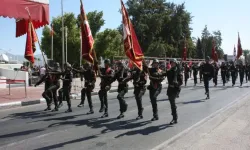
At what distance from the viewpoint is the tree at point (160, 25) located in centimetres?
6838

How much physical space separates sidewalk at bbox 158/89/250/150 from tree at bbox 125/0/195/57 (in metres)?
56.3

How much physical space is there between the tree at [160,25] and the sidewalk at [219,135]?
185 feet

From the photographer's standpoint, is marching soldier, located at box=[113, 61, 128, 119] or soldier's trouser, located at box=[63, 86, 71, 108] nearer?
marching soldier, located at box=[113, 61, 128, 119]

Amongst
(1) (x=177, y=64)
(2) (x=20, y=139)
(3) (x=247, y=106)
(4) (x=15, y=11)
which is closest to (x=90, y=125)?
(2) (x=20, y=139)

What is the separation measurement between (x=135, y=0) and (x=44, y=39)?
3771 centimetres

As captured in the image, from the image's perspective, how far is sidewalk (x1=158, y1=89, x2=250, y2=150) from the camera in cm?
675

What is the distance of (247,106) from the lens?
1260cm

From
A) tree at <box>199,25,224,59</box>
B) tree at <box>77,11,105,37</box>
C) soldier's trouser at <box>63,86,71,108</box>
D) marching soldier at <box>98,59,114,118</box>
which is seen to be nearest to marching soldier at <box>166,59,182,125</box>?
marching soldier at <box>98,59,114,118</box>

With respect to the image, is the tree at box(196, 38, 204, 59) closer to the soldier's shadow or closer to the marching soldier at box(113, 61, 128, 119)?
the marching soldier at box(113, 61, 128, 119)

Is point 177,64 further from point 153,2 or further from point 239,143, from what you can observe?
point 153,2

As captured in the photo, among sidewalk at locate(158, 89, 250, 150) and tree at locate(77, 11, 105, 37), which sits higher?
tree at locate(77, 11, 105, 37)

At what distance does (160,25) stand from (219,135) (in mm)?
63367

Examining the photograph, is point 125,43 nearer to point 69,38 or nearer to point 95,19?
point 69,38

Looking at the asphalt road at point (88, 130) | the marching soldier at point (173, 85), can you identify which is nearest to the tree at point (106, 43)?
the asphalt road at point (88, 130)
